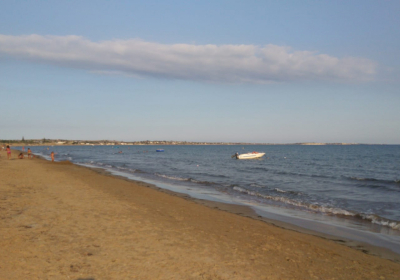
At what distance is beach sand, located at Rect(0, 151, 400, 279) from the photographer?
564cm

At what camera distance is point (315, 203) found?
1573 centimetres

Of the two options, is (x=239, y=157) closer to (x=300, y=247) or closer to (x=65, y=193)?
(x=65, y=193)

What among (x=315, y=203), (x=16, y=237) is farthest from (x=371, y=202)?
(x=16, y=237)

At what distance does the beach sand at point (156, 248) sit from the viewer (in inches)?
222

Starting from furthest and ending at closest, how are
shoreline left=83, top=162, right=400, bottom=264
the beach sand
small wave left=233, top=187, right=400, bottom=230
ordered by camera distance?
small wave left=233, top=187, right=400, bottom=230
shoreline left=83, top=162, right=400, bottom=264
the beach sand

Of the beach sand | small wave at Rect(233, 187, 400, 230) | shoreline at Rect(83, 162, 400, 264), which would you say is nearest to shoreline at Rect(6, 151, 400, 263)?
shoreline at Rect(83, 162, 400, 264)

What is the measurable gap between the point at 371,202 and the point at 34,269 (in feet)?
53.7

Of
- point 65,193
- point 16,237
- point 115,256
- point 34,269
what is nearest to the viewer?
point 34,269

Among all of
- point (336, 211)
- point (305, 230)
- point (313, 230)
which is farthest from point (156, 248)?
point (336, 211)

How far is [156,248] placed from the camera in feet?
22.6

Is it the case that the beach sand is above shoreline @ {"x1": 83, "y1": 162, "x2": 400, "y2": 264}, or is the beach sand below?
above

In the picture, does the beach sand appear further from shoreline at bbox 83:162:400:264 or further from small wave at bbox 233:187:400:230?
small wave at bbox 233:187:400:230

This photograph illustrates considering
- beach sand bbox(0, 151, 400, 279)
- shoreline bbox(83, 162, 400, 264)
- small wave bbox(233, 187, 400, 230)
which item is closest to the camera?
beach sand bbox(0, 151, 400, 279)

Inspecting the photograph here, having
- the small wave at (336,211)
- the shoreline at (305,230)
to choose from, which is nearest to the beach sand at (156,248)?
the shoreline at (305,230)
